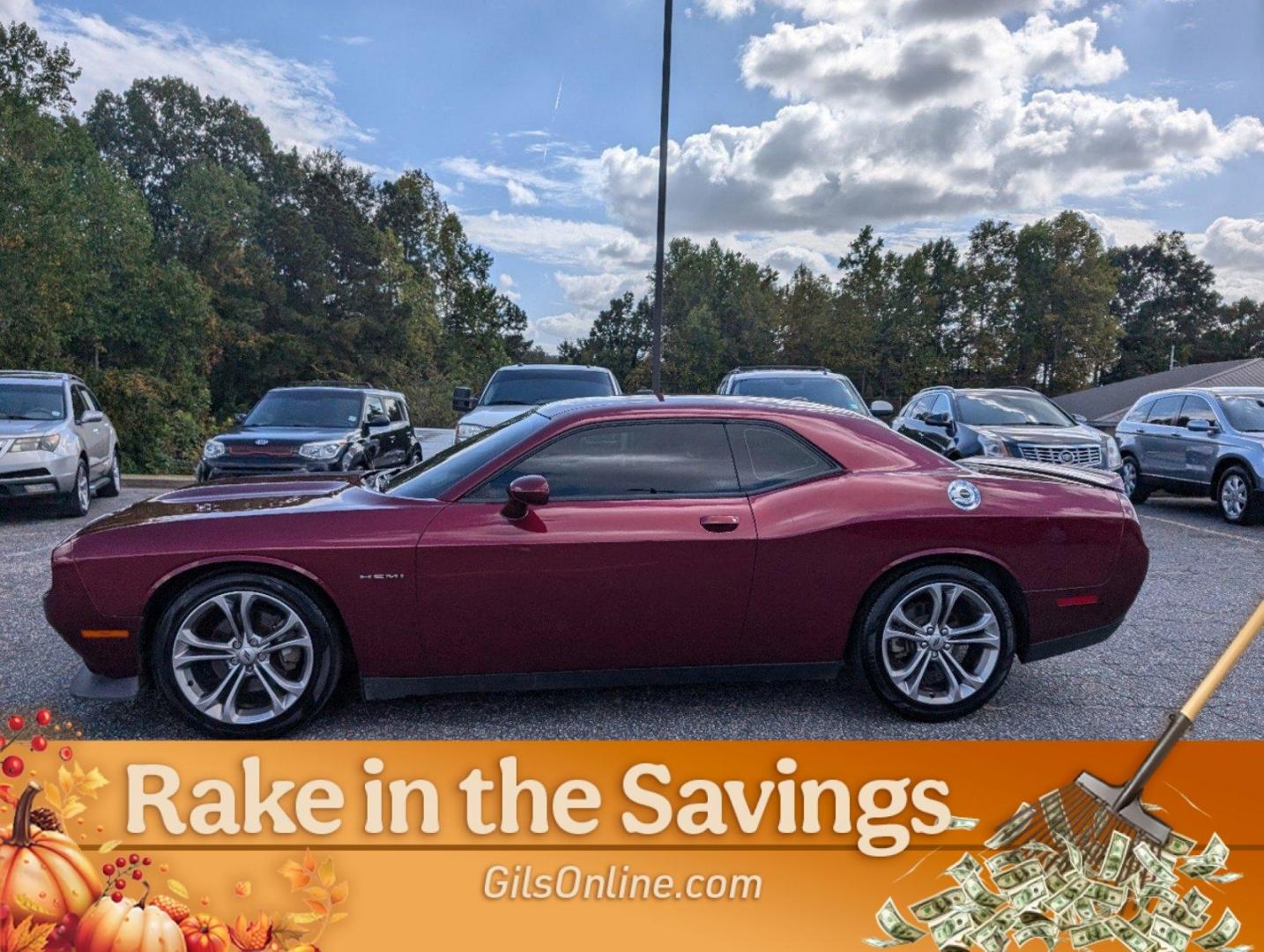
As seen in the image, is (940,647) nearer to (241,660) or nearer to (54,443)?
(241,660)

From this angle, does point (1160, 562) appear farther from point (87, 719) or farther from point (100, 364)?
point (100, 364)

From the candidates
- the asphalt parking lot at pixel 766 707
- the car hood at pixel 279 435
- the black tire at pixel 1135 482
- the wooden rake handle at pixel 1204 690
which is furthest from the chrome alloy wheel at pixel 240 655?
the black tire at pixel 1135 482

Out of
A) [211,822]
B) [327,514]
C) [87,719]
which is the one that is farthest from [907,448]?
[87,719]

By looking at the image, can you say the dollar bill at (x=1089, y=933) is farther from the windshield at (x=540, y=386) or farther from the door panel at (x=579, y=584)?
the windshield at (x=540, y=386)

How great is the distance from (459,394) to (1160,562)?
7450 mm

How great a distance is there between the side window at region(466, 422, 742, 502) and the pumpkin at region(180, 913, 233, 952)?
1.76 meters

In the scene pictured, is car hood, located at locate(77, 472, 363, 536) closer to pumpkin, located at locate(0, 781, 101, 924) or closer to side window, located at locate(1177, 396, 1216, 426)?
pumpkin, located at locate(0, 781, 101, 924)

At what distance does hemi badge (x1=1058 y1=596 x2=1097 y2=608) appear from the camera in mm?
3887

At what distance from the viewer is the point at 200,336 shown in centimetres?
3488

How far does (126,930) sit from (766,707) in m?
2.50

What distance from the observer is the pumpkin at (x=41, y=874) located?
87.9 inches

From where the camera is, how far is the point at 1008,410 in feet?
37.8

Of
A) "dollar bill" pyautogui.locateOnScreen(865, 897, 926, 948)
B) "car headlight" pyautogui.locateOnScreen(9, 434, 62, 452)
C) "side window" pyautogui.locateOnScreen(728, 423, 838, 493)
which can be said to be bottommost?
"dollar bill" pyautogui.locateOnScreen(865, 897, 926, 948)

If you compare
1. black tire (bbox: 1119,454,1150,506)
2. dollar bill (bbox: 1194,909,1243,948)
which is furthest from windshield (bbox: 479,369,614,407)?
dollar bill (bbox: 1194,909,1243,948)
